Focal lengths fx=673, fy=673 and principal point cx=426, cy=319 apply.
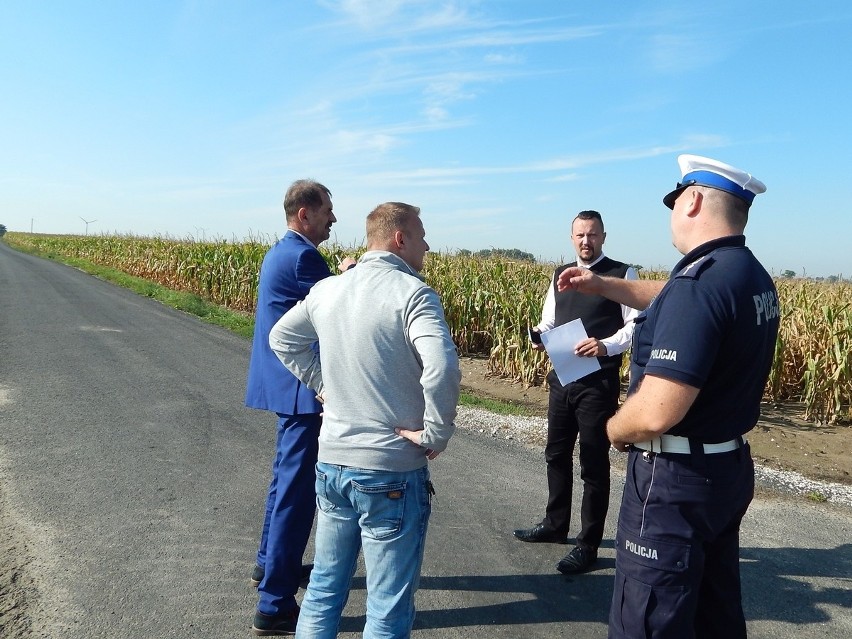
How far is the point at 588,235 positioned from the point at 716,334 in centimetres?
243

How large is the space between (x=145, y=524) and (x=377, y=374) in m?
2.94

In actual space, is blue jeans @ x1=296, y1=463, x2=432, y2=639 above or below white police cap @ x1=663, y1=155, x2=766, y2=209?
below

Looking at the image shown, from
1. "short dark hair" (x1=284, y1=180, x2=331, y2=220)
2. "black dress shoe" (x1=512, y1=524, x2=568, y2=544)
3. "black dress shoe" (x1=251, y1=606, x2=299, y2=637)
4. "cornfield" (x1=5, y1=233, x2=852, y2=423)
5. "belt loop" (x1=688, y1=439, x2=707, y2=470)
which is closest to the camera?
"belt loop" (x1=688, y1=439, x2=707, y2=470)

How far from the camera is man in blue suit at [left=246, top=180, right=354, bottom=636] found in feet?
11.5

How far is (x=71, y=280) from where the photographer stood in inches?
940

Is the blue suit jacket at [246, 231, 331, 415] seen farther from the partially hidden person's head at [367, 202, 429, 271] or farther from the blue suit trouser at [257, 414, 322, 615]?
the partially hidden person's head at [367, 202, 429, 271]

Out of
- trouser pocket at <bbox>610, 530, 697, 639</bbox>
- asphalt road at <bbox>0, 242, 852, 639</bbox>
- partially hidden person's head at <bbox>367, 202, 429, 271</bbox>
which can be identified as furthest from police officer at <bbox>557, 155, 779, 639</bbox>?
asphalt road at <bbox>0, 242, 852, 639</bbox>

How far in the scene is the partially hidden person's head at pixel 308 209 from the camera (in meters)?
3.77

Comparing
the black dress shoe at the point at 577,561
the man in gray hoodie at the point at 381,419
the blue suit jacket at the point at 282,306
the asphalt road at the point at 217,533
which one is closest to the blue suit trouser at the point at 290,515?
the blue suit jacket at the point at 282,306

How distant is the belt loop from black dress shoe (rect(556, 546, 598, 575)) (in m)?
2.09

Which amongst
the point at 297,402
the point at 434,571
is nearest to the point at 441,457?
the point at 434,571

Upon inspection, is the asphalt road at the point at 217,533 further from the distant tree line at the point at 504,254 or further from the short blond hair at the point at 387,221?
the distant tree line at the point at 504,254

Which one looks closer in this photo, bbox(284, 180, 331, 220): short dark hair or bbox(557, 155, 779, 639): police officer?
bbox(557, 155, 779, 639): police officer

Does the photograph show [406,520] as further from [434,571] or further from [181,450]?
[181,450]
